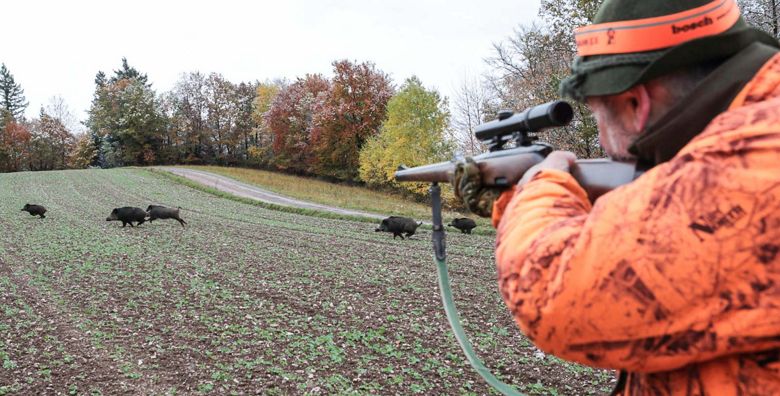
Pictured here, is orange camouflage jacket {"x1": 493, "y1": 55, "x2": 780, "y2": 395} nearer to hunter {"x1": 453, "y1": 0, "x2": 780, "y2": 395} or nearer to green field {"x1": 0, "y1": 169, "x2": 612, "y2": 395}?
hunter {"x1": 453, "y1": 0, "x2": 780, "y2": 395}

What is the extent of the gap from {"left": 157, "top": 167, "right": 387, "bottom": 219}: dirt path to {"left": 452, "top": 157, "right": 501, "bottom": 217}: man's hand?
25792 millimetres

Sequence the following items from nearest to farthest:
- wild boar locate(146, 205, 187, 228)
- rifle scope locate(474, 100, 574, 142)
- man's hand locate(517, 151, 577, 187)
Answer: man's hand locate(517, 151, 577, 187) → rifle scope locate(474, 100, 574, 142) → wild boar locate(146, 205, 187, 228)

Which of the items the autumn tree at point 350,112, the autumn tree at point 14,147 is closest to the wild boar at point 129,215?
the autumn tree at point 350,112

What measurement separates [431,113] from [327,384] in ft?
114

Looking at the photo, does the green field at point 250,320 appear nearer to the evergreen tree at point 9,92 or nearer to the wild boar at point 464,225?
the wild boar at point 464,225

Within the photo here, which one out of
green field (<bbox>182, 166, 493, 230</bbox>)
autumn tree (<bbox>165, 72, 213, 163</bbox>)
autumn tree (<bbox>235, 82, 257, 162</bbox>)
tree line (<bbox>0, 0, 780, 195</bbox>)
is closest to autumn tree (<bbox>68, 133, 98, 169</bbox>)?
tree line (<bbox>0, 0, 780, 195</bbox>)

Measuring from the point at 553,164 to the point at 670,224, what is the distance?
42 cm

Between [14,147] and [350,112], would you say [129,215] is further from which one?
[14,147]

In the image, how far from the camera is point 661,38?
1083mm

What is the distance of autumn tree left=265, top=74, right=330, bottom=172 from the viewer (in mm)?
58250

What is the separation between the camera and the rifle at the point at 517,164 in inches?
51.3

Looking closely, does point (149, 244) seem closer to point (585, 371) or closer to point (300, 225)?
point (300, 225)

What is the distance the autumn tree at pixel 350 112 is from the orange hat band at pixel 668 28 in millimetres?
48073

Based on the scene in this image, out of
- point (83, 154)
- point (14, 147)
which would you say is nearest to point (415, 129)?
point (83, 154)
